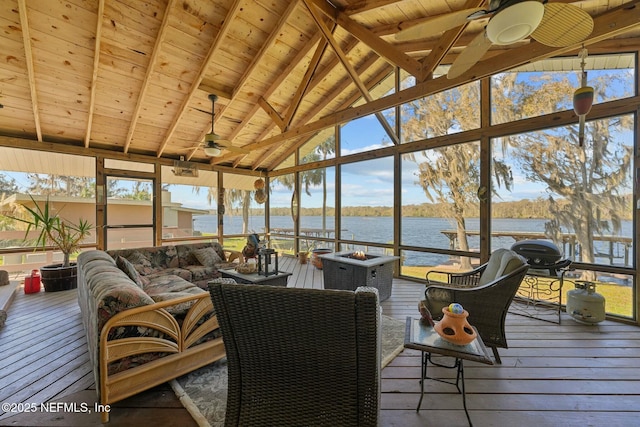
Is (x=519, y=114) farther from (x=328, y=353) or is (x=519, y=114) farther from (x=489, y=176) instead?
(x=328, y=353)

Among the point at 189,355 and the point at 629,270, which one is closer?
the point at 189,355

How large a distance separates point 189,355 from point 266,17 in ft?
14.9

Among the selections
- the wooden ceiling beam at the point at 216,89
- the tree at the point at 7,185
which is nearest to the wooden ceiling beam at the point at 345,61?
the wooden ceiling beam at the point at 216,89

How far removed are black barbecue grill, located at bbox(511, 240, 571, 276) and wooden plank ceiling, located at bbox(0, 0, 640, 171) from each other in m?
2.32

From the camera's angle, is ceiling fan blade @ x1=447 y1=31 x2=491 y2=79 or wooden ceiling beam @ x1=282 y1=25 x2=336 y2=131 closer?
ceiling fan blade @ x1=447 y1=31 x2=491 y2=79

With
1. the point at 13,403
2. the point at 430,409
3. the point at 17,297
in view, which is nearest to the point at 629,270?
the point at 430,409

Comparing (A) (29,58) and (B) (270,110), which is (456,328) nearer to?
(B) (270,110)

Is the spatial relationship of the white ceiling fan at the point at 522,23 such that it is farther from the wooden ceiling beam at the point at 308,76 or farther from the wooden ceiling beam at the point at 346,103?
the wooden ceiling beam at the point at 346,103

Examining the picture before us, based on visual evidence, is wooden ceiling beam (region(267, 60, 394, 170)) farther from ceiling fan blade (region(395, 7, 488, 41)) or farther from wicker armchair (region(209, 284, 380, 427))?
wicker armchair (region(209, 284, 380, 427))

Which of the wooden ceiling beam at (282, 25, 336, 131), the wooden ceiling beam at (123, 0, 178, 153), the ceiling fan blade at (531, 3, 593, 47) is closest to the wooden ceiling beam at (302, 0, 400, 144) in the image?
the wooden ceiling beam at (282, 25, 336, 131)

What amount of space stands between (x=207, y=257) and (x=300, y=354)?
4.02 m

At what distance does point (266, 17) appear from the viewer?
13.4ft

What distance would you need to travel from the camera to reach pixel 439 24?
7.20ft

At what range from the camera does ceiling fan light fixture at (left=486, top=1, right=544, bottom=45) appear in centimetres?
166
